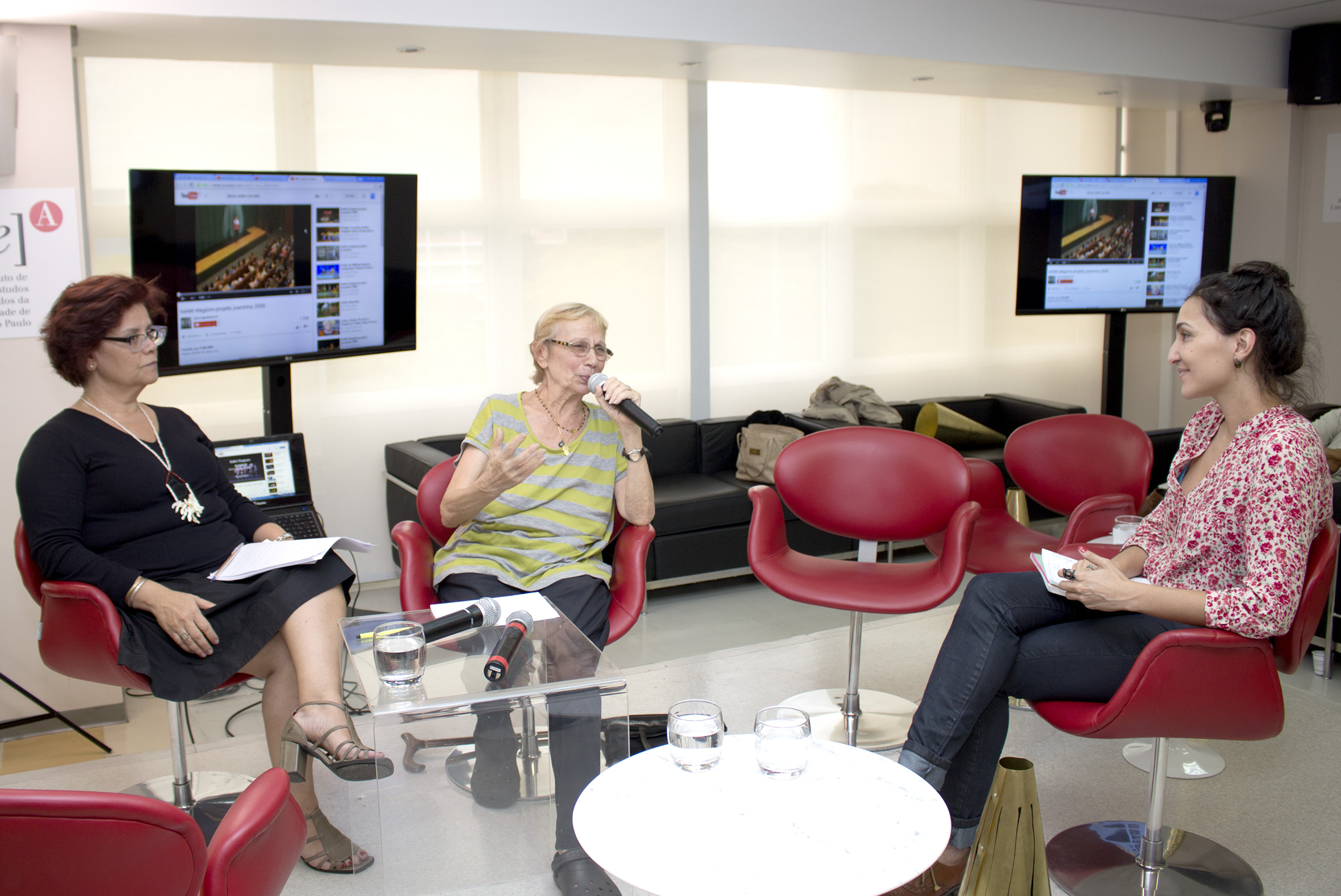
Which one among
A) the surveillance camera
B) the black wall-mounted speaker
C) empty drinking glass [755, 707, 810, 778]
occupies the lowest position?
empty drinking glass [755, 707, 810, 778]

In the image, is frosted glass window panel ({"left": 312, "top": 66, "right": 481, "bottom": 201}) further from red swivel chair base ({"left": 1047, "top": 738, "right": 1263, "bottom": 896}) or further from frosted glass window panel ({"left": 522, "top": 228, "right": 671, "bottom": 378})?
red swivel chair base ({"left": 1047, "top": 738, "right": 1263, "bottom": 896})

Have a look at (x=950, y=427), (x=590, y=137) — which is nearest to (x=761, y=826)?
(x=590, y=137)

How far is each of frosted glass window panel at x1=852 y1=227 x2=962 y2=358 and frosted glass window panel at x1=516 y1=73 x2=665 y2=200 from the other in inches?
52.9

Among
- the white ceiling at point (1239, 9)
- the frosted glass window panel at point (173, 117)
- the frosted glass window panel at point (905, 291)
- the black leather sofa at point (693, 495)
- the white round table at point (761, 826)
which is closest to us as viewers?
the white round table at point (761, 826)

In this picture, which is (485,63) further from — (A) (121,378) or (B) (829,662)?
(B) (829,662)

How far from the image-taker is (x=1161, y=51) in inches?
208

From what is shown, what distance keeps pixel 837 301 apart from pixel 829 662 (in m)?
2.66

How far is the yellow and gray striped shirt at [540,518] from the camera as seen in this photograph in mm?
2926

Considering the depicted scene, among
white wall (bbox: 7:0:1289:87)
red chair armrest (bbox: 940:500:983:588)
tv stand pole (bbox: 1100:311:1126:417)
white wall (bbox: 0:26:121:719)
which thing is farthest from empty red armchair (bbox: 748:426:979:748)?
tv stand pole (bbox: 1100:311:1126:417)

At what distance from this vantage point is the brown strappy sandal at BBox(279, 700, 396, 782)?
101 inches

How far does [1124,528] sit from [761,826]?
1647 millimetres

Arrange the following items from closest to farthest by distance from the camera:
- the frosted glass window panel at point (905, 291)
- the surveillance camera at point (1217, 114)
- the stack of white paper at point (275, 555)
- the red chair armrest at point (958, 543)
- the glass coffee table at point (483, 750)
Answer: the glass coffee table at point (483, 750)
the stack of white paper at point (275, 555)
the red chair armrest at point (958, 543)
the surveillance camera at point (1217, 114)
the frosted glass window panel at point (905, 291)

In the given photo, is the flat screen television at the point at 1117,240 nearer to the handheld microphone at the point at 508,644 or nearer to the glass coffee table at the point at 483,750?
the handheld microphone at the point at 508,644

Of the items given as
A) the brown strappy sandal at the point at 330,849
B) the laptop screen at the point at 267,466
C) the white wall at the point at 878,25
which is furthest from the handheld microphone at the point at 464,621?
the white wall at the point at 878,25
